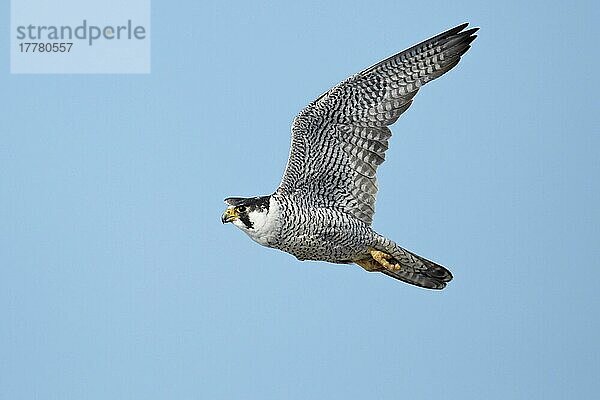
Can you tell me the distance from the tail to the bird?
0.01 m

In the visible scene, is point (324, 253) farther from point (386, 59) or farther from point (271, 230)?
point (386, 59)

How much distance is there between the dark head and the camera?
13.5 m

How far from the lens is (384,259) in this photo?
1420 centimetres

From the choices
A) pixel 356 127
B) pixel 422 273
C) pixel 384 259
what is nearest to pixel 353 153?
pixel 356 127

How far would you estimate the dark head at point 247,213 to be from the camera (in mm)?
A: 13547

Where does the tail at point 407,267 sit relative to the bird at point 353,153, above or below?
below

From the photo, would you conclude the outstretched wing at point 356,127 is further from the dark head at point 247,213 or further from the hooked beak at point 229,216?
the hooked beak at point 229,216

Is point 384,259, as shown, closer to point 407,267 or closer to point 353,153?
point 407,267

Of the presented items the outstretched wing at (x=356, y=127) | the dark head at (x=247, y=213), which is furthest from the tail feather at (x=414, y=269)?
the dark head at (x=247, y=213)

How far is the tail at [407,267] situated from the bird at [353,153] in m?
0.01

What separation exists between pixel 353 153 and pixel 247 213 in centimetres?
133

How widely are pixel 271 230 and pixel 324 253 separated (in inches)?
26.6

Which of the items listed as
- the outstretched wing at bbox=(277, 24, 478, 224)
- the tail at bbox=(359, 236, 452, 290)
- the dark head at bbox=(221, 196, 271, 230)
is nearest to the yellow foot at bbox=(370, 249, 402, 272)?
the tail at bbox=(359, 236, 452, 290)

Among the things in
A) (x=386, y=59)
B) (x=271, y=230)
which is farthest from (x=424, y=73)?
(x=271, y=230)
